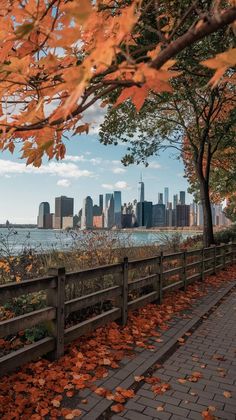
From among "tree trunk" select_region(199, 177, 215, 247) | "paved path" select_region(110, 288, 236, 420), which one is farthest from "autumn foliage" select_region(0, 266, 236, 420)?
"tree trunk" select_region(199, 177, 215, 247)

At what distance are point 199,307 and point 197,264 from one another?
10.7 ft

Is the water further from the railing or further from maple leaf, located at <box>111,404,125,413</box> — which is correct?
maple leaf, located at <box>111,404,125,413</box>

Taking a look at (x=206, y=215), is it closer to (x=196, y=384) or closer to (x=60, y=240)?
(x=60, y=240)

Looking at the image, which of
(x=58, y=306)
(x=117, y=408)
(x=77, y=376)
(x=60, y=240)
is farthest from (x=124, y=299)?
(x=60, y=240)

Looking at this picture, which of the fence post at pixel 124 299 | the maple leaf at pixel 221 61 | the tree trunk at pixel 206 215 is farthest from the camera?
the tree trunk at pixel 206 215

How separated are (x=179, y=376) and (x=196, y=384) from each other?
32 centimetres

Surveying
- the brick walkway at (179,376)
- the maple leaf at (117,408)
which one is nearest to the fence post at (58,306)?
the brick walkway at (179,376)

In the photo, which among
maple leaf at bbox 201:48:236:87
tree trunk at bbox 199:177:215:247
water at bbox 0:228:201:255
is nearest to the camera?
maple leaf at bbox 201:48:236:87

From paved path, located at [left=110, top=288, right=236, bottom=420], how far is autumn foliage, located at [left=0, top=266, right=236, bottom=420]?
0.12 metres

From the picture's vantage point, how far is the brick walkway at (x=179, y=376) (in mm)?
4473

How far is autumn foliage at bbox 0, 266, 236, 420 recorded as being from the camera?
4430 millimetres

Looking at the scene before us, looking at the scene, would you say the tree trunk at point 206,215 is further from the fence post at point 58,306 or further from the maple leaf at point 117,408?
the maple leaf at point 117,408

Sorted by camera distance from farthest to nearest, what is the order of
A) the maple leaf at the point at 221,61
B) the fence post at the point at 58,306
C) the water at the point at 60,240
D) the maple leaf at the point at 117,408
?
the water at the point at 60,240, the fence post at the point at 58,306, the maple leaf at the point at 117,408, the maple leaf at the point at 221,61

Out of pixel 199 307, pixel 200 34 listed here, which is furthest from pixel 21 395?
pixel 199 307
